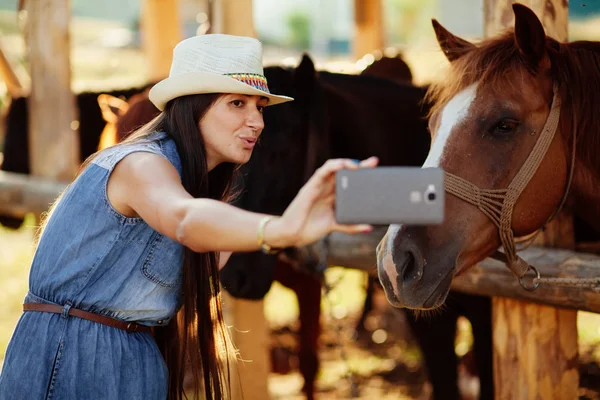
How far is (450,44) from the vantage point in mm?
2629

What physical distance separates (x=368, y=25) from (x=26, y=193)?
3852 millimetres

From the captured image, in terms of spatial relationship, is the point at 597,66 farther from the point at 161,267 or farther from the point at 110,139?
the point at 110,139

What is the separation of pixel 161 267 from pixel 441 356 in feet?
7.07

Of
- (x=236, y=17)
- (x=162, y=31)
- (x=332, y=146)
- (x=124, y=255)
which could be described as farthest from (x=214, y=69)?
(x=162, y=31)

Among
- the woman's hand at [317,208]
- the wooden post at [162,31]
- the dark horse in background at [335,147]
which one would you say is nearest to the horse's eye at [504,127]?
the woman's hand at [317,208]

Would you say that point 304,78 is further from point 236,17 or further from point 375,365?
point 375,365

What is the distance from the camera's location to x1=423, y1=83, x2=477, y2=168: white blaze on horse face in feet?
7.17

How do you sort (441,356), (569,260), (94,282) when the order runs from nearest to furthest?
(94,282)
(569,260)
(441,356)

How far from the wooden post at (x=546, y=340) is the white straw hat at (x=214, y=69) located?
1.27 meters

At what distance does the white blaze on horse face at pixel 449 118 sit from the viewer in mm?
2186

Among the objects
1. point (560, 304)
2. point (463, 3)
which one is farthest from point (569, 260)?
point (463, 3)

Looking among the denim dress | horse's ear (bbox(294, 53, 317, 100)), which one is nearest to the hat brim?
the denim dress

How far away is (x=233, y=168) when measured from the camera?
2.16m

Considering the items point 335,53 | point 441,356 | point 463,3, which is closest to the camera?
point 441,356
